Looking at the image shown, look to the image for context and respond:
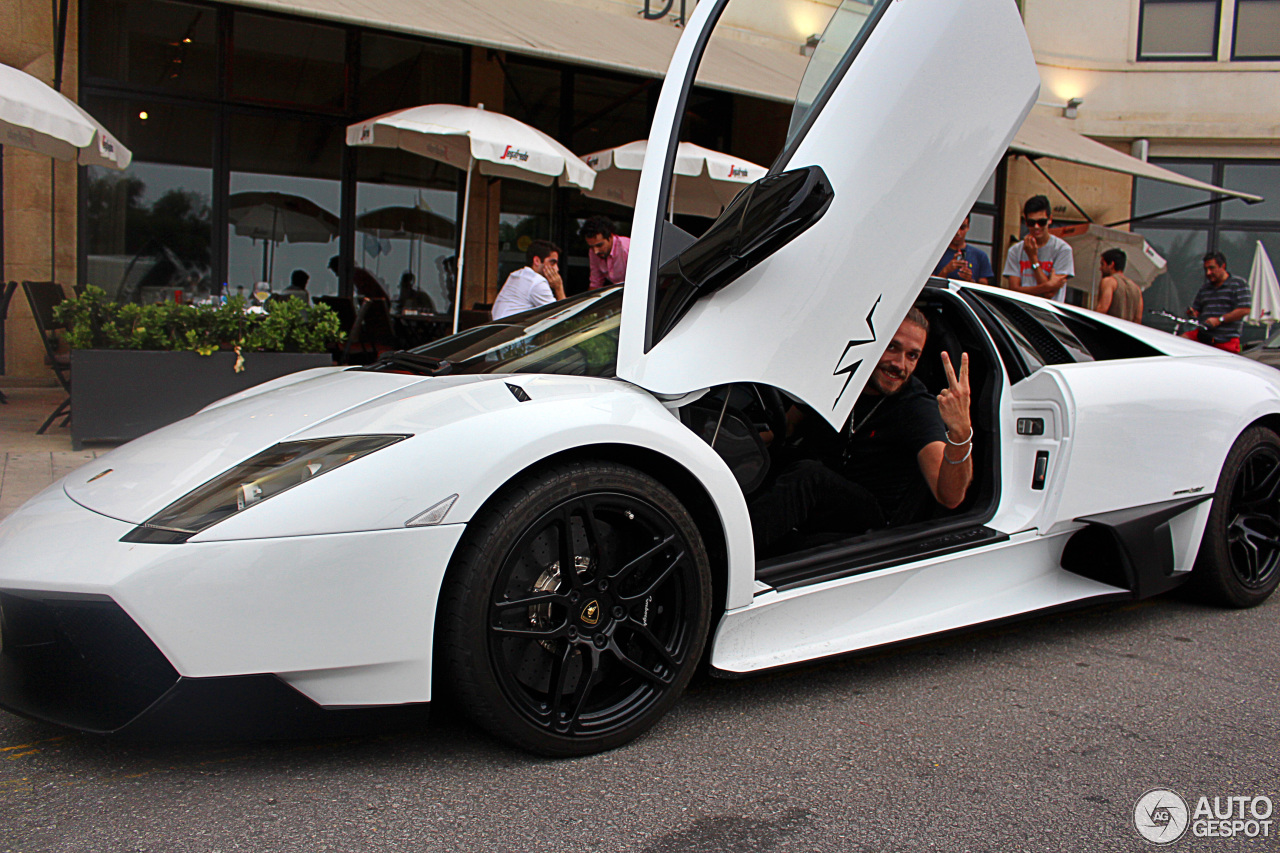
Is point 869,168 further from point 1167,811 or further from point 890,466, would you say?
point 1167,811

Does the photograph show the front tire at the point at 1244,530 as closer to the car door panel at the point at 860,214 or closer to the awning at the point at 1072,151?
the car door panel at the point at 860,214

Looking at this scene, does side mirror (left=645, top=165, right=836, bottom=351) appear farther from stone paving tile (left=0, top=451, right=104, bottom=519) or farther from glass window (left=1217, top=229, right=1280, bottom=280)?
glass window (left=1217, top=229, right=1280, bottom=280)

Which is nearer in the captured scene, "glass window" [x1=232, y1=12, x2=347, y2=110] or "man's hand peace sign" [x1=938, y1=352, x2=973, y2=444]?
"man's hand peace sign" [x1=938, y1=352, x2=973, y2=444]

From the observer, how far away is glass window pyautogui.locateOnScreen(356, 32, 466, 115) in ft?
33.6

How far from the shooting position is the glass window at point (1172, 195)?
15586 mm

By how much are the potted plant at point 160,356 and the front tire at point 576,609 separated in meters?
4.80

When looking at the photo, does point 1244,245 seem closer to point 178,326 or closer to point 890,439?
point 890,439

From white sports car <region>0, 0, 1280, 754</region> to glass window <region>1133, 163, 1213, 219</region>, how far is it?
14240 millimetres

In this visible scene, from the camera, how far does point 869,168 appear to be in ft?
8.01

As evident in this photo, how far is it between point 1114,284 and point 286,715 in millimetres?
7820

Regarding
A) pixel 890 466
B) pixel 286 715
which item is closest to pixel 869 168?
pixel 890 466

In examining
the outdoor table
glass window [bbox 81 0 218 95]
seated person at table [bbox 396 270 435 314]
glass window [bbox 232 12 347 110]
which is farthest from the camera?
seated person at table [bbox 396 270 435 314]

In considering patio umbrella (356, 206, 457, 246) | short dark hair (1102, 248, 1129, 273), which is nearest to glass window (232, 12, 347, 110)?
patio umbrella (356, 206, 457, 246)

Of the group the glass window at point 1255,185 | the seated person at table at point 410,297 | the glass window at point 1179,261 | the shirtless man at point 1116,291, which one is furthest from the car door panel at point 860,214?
the glass window at point 1255,185
